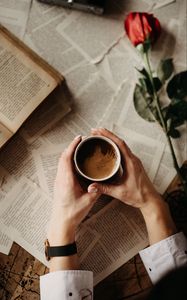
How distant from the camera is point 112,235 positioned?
3.01 feet

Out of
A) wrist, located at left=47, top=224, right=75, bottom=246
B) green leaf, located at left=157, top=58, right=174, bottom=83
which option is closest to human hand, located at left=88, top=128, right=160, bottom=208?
wrist, located at left=47, top=224, right=75, bottom=246

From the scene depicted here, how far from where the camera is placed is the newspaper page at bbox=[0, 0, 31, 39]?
958mm

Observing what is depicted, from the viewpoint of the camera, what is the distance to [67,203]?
822 mm

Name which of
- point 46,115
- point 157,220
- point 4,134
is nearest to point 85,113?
point 46,115

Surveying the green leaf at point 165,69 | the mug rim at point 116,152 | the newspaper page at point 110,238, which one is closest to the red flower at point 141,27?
the green leaf at point 165,69

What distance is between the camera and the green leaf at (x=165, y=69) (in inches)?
37.7

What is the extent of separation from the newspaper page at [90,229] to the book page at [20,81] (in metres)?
0.17

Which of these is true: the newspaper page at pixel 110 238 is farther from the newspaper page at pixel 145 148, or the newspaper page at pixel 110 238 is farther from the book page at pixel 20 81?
the book page at pixel 20 81

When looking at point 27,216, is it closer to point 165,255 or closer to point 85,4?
point 165,255

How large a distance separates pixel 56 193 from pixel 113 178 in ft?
0.42

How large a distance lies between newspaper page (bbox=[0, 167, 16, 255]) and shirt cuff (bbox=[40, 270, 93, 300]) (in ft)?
0.40

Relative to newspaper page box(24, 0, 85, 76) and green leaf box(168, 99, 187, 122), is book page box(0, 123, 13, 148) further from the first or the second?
green leaf box(168, 99, 187, 122)

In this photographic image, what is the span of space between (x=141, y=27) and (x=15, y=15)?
12.0 inches

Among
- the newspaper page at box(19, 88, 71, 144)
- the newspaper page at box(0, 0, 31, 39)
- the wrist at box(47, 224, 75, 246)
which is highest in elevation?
the newspaper page at box(0, 0, 31, 39)
